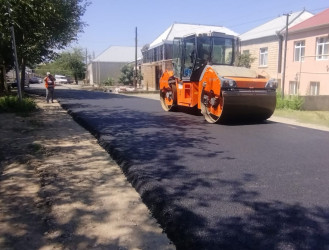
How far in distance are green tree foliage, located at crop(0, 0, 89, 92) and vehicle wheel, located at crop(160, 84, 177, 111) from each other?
15.1ft

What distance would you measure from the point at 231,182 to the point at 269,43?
2125 centimetres

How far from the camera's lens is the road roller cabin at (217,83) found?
9.06 m

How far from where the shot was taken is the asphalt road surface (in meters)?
3.21

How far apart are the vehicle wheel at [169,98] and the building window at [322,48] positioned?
10.7 m

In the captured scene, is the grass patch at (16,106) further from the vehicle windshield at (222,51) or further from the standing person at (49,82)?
the vehicle windshield at (222,51)

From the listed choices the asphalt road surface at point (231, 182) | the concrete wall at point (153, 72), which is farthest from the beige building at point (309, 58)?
the concrete wall at point (153, 72)

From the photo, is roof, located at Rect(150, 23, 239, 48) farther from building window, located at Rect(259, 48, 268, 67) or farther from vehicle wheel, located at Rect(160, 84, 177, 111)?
vehicle wheel, located at Rect(160, 84, 177, 111)

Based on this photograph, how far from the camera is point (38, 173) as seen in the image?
523cm

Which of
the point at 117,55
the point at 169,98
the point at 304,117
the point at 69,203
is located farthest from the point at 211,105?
the point at 117,55

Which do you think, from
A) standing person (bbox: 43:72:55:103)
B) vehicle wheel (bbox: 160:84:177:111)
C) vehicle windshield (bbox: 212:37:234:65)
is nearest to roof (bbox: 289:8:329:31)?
vehicle windshield (bbox: 212:37:234:65)

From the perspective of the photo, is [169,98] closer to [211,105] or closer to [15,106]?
[211,105]

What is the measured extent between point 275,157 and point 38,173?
13.1 feet

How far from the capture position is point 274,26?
82.1 feet

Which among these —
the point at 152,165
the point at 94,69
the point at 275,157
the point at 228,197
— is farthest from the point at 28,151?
the point at 94,69
